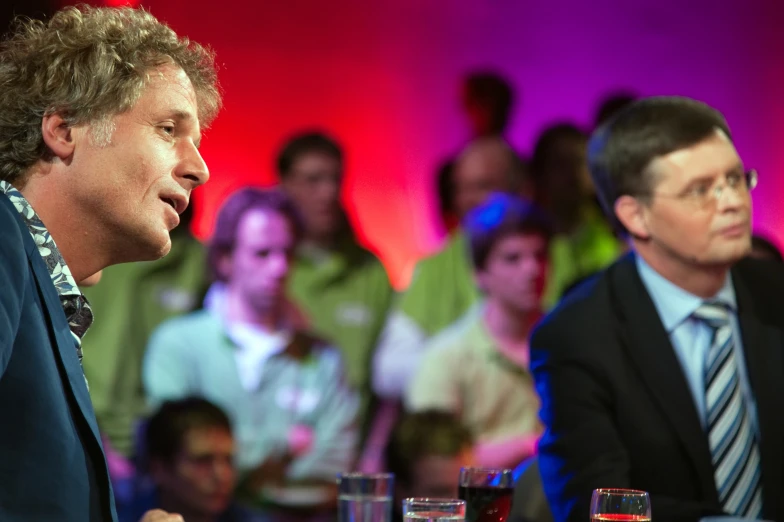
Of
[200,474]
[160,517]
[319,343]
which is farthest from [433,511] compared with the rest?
[319,343]

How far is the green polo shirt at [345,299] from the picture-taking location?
17.3ft

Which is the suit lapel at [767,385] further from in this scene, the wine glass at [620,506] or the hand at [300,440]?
the hand at [300,440]

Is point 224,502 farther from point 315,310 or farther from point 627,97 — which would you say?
point 627,97

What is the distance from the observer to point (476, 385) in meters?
5.30

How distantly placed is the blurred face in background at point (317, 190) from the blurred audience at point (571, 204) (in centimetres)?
126

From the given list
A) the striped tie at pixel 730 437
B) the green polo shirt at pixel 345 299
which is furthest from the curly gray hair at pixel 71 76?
the green polo shirt at pixel 345 299

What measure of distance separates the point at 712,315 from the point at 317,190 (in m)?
3.21

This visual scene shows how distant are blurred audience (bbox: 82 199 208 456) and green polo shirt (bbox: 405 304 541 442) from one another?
1.30 meters

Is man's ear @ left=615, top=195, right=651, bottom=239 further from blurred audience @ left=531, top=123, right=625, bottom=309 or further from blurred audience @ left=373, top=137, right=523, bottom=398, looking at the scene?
blurred audience @ left=531, top=123, right=625, bottom=309

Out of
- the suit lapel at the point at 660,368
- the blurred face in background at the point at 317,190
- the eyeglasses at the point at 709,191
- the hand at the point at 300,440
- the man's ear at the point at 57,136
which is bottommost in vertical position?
the hand at the point at 300,440

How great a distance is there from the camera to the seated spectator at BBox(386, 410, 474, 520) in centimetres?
459

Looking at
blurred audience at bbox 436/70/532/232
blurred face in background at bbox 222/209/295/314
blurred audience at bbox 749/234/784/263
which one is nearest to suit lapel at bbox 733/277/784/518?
blurred audience at bbox 749/234/784/263

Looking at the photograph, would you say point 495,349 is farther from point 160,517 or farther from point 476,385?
point 160,517

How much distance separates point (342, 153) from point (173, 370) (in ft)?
5.16
